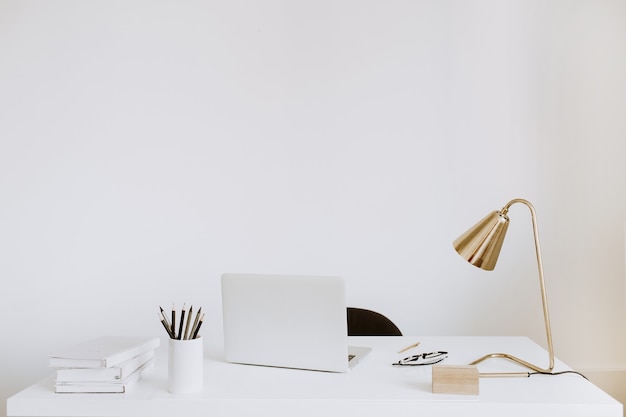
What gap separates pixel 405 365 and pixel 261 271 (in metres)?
1.43

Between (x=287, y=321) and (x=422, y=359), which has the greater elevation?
(x=287, y=321)

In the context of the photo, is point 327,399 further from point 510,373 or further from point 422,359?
point 510,373

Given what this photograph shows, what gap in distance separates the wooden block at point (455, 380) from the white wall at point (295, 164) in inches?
63.3

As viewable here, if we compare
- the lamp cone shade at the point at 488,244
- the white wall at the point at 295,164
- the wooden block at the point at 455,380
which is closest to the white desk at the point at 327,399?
the wooden block at the point at 455,380

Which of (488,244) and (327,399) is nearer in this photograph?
(327,399)

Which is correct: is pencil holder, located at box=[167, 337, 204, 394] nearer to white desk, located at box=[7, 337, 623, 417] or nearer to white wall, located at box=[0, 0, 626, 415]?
white desk, located at box=[7, 337, 623, 417]

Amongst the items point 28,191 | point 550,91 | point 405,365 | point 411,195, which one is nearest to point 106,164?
point 28,191

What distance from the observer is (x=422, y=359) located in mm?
1892

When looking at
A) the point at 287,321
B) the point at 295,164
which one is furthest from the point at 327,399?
the point at 295,164

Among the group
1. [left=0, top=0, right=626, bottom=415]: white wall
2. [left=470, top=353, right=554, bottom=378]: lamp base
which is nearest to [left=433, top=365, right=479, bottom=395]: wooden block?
[left=470, top=353, right=554, bottom=378]: lamp base

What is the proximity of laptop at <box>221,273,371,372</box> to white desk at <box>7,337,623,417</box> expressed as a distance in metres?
0.07

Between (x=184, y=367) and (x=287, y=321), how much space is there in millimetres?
327

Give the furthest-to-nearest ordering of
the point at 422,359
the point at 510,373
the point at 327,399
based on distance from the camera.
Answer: the point at 422,359, the point at 510,373, the point at 327,399

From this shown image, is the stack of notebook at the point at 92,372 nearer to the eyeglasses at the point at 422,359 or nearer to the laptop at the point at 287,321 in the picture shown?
the laptop at the point at 287,321
